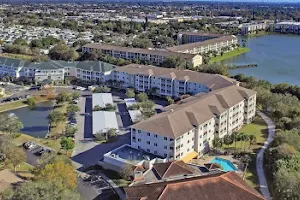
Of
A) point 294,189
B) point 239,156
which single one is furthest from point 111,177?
point 294,189

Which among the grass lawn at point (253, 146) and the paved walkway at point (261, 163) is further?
the grass lawn at point (253, 146)

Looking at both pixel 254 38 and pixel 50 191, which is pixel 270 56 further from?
pixel 50 191

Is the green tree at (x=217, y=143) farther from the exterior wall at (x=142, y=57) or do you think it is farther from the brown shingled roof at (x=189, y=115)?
the exterior wall at (x=142, y=57)

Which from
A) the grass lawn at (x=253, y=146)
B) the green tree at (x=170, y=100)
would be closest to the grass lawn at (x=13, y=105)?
the green tree at (x=170, y=100)

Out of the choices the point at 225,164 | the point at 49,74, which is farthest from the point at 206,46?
the point at 225,164

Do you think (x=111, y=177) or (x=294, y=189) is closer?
(x=294, y=189)
